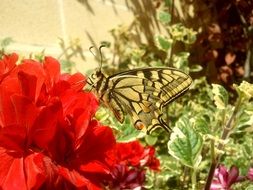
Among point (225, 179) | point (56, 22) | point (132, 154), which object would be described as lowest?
point (225, 179)

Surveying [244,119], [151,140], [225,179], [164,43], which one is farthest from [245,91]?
[164,43]

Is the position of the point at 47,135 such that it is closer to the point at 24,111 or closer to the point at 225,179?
the point at 24,111

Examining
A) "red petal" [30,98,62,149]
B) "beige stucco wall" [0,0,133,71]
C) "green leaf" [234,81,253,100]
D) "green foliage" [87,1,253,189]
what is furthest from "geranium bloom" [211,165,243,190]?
"beige stucco wall" [0,0,133,71]

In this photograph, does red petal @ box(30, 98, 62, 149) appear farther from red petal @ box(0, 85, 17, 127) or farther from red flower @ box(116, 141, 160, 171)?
red flower @ box(116, 141, 160, 171)

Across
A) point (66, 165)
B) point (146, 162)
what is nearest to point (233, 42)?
point (146, 162)

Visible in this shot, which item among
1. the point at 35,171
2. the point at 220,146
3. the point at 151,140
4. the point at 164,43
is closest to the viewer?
the point at 35,171
